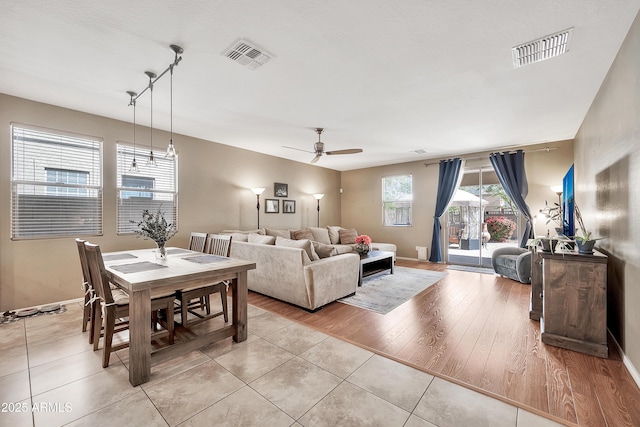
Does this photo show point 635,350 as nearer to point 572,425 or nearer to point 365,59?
point 572,425

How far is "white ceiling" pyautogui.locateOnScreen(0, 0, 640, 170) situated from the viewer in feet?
6.17

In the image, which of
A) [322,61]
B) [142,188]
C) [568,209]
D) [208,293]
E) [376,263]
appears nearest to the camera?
[322,61]

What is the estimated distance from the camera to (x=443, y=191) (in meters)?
6.50

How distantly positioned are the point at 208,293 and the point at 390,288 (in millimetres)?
2847

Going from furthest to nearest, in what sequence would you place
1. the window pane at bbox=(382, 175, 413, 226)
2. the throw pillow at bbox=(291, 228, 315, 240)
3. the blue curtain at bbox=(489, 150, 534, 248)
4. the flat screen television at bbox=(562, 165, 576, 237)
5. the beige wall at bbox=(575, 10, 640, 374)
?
1. the window pane at bbox=(382, 175, 413, 226)
2. the throw pillow at bbox=(291, 228, 315, 240)
3. the blue curtain at bbox=(489, 150, 534, 248)
4. the flat screen television at bbox=(562, 165, 576, 237)
5. the beige wall at bbox=(575, 10, 640, 374)

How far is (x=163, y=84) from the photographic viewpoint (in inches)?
117

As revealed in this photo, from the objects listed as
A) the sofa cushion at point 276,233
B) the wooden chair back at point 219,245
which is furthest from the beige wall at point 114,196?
the wooden chair back at point 219,245

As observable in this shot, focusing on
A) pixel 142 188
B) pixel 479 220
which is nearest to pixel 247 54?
pixel 142 188

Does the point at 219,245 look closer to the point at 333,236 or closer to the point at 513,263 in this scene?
the point at 333,236

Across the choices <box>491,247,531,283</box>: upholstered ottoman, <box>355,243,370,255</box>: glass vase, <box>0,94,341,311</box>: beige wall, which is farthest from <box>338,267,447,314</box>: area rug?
<box>0,94,341,311</box>: beige wall

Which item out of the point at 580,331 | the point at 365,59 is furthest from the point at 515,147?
the point at 365,59

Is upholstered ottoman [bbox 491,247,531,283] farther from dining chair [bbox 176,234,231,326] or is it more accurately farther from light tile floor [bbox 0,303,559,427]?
dining chair [bbox 176,234,231,326]

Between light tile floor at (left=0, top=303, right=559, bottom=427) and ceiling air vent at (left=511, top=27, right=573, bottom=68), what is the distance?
2.76 meters

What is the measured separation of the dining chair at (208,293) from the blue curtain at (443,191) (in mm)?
5248
